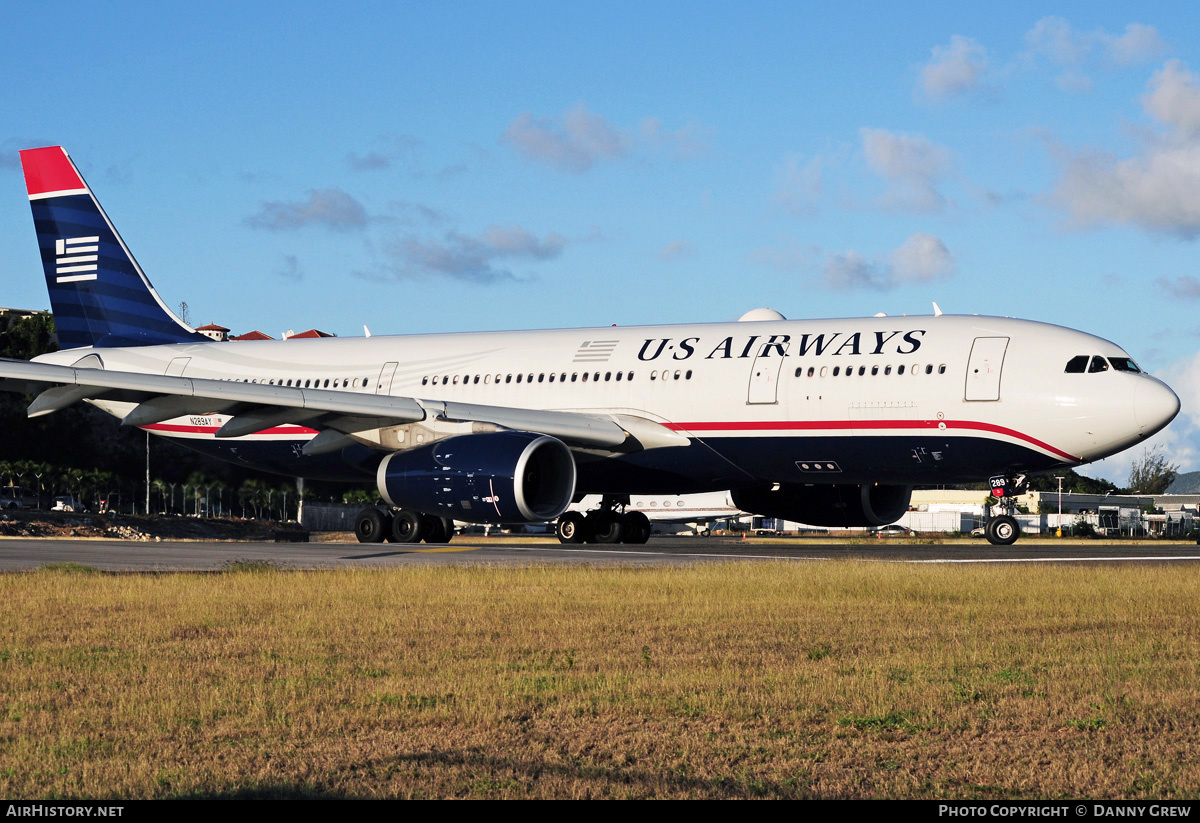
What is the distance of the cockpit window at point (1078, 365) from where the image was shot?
2097 cm

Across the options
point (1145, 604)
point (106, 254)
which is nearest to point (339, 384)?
point (106, 254)

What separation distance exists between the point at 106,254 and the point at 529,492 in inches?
541

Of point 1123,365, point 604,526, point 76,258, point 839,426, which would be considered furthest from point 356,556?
point 76,258

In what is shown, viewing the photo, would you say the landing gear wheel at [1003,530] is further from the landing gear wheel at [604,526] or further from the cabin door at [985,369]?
the landing gear wheel at [604,526]

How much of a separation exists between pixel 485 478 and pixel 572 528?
6.72 m

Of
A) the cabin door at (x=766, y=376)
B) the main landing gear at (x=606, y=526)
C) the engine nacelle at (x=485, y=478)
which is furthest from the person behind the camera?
the main landing gear at (x=606, y=526)

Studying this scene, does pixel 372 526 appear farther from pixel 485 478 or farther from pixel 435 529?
pixel 485 478

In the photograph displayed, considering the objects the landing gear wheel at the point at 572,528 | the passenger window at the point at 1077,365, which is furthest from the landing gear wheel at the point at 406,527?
the passenger window at the point at 1077,365

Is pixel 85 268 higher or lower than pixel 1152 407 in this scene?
higher

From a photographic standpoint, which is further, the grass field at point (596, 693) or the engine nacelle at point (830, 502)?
the engine nacelle at point (830, 502)

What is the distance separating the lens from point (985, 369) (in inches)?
833

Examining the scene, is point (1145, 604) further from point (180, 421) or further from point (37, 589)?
point (180, 421)

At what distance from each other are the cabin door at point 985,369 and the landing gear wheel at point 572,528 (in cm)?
897

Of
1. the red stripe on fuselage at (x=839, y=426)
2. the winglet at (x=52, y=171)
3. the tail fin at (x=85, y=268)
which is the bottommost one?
the red stripe on fuselage at (x=839, y=426)
